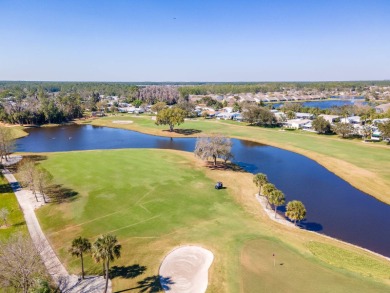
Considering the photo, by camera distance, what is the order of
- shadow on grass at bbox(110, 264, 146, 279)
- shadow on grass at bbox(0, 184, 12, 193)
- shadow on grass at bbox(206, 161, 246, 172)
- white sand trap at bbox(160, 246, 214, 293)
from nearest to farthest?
white sand trap at bbox(160, 246, 214, 293) → shadow on grass at bbox(110, 264, 146, 279) → shadow on grass at bbox(0, 184, 12, 193) → shadow on grass at bbox(206, 161, 246, 172)

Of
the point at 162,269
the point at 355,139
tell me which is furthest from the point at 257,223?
the point at 355,139

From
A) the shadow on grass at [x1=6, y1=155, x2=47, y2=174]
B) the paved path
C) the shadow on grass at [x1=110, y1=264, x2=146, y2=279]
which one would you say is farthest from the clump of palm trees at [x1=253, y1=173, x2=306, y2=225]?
the shadow on grass at [x1=6, y1=155, x2=47, y2=174]

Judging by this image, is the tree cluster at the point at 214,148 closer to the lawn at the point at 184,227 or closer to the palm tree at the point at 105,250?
the lawn at the point at 184,227

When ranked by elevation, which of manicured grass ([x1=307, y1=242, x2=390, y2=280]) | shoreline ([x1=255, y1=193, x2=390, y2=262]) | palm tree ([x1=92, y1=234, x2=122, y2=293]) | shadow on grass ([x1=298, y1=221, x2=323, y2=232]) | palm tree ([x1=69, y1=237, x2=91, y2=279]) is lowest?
shadow on grass ([x1=298, y1=221, x2=323, y2=232])

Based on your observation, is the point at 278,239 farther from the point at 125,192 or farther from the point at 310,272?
the point at 125,192

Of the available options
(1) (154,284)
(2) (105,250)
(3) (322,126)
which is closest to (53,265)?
(2) (105,250)

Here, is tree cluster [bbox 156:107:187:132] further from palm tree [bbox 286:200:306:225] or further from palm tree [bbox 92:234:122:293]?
palm tree [bbox 92:234:122:293]

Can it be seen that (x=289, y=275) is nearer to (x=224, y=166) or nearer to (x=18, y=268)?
(x=18, y=268)
